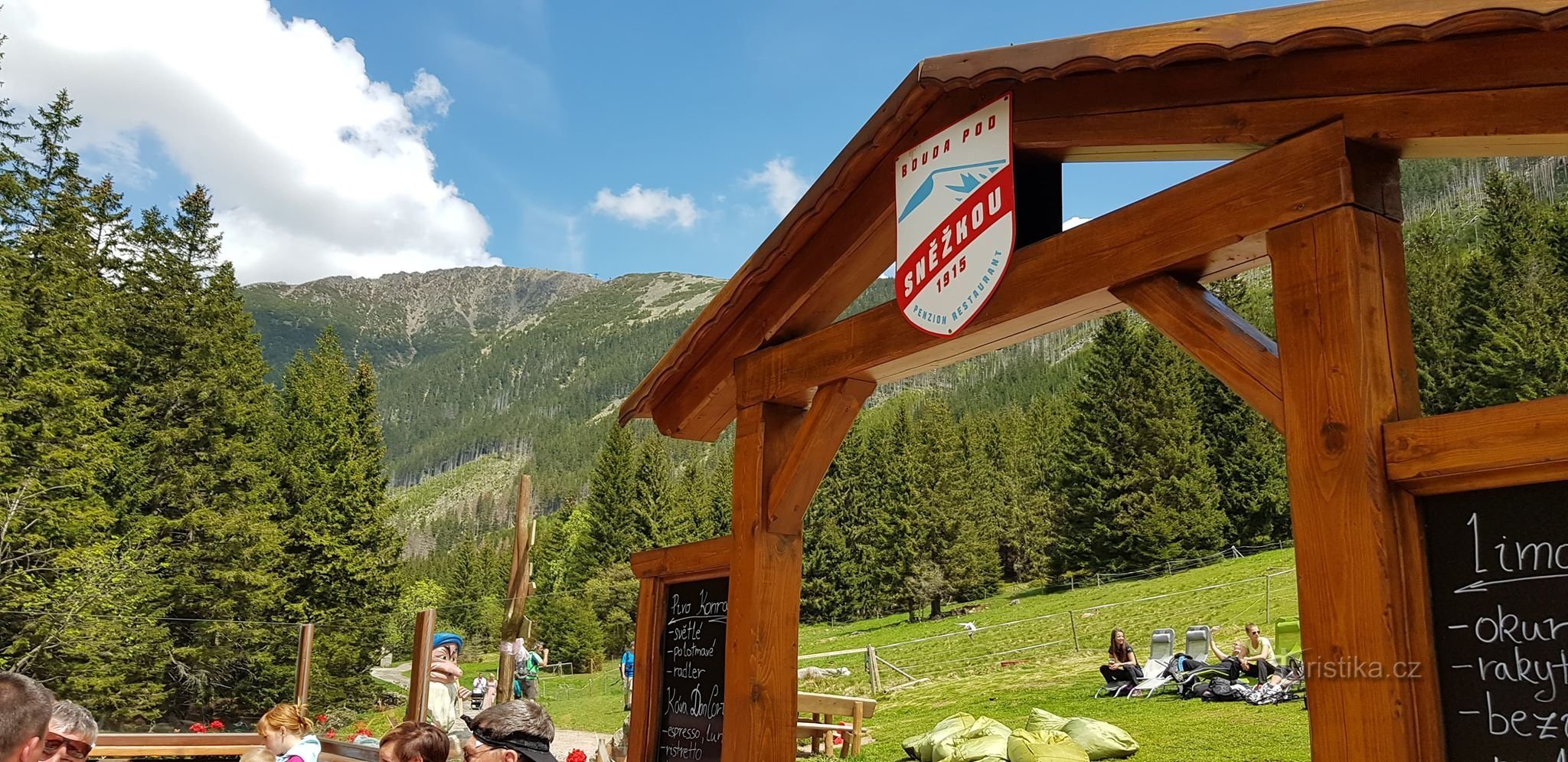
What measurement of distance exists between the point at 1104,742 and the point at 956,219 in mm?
6974

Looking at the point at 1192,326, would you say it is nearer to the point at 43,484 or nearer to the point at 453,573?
the point at 43,484

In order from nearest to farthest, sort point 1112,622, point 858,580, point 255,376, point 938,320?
point 938,320, point 1112,622, point 255,376, point 858,580

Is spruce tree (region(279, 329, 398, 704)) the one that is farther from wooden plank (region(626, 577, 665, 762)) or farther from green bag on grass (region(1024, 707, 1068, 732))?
wooden plank (region(626, 577, 665, 762))

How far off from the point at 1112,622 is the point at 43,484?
25213 millimetres

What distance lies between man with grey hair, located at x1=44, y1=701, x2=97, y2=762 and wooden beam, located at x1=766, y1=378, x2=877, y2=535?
8.24 feet

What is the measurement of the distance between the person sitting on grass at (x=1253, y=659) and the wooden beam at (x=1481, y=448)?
10767 mm

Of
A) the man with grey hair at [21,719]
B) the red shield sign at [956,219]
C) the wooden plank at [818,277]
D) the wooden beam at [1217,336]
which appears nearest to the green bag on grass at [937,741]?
the wooden plank at [818,277]

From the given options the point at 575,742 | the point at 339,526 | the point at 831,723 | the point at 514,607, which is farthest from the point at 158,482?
the point at 831,723

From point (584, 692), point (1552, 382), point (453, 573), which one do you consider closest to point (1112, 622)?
point (584, 692)

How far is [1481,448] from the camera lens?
6.95 feet

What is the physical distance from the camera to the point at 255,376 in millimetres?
33562

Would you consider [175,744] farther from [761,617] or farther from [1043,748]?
[761,617]

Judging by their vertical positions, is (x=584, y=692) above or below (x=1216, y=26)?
below

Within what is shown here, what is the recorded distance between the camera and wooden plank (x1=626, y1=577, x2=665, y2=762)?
203 inches
